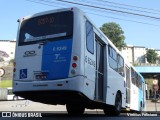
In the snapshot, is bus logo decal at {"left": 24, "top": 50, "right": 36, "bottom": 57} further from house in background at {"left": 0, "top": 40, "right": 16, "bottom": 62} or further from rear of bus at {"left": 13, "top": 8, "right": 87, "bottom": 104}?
house in background at {"left": 0, "top": 40, "right": 16, "bottom": 62}

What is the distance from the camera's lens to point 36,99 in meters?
11.8

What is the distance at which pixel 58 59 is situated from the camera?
427 inches

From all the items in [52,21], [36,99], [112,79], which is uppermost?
[52,21]

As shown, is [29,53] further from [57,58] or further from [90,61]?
[90,61]

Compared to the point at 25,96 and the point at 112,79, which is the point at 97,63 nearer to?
the point at 112,79

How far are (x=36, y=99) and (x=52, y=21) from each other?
2.74 meters

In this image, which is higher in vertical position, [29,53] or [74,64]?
[29,53]

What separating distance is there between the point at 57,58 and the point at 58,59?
0.18 ft

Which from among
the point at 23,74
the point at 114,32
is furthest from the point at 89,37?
the point at 114,32

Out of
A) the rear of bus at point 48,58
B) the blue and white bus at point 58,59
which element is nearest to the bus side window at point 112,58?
the blue and white bus at point 58,59

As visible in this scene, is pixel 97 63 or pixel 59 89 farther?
pixel 97 63

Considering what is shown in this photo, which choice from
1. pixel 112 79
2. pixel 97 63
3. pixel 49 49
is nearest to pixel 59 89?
pixel 49 49

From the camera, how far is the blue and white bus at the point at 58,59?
34.9ft

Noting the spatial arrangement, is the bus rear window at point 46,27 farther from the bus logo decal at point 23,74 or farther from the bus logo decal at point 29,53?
the bus logo decal at point 23,74
